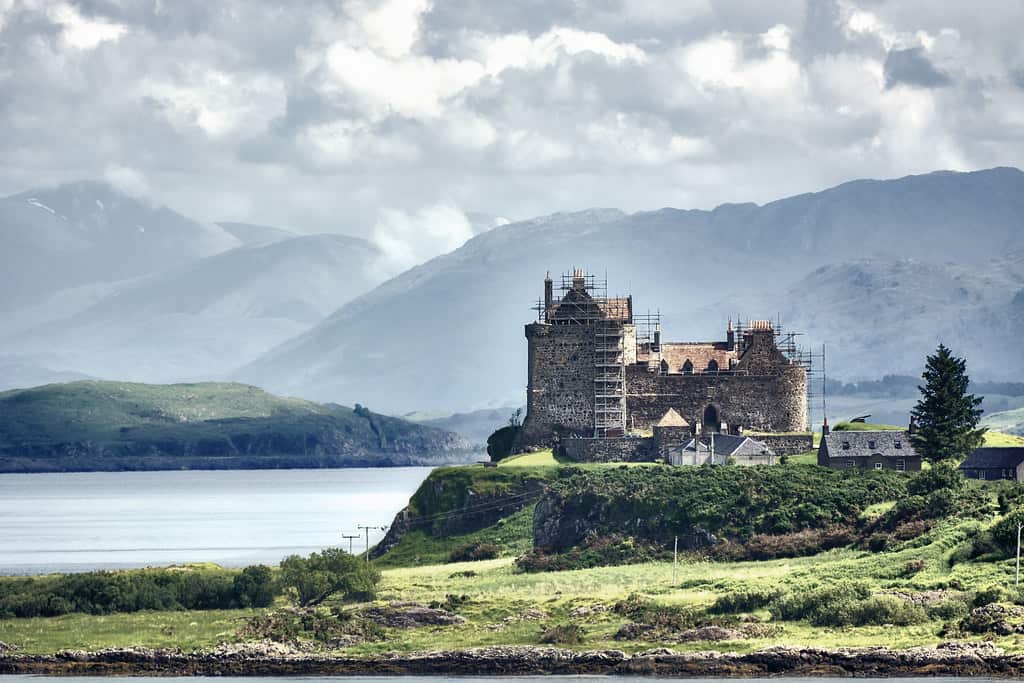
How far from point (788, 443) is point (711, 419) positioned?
9.18m

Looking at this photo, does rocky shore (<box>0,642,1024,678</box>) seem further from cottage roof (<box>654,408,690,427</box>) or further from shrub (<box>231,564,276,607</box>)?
cottage roof (<box>654,408,690,427</box>)

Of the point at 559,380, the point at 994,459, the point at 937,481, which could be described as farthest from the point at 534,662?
the point at 559,380

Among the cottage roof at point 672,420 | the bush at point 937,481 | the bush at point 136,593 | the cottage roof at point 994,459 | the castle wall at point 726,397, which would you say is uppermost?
the castle wall at point 726,397

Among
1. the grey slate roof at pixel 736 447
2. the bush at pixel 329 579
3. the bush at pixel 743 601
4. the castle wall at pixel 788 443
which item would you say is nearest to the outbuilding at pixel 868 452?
the grey slate roof at pixel 736 447

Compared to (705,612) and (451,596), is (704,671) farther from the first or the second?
(451,596)

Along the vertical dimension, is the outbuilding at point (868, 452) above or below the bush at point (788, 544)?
above

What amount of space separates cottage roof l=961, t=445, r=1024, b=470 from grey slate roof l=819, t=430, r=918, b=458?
4404 millimetres

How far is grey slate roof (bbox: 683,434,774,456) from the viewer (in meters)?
148

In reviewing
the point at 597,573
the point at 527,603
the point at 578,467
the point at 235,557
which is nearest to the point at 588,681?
the point at 527,603

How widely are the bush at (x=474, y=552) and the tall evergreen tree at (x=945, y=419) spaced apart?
3362 cm

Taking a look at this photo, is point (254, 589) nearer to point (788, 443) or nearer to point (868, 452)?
point (868, 452)

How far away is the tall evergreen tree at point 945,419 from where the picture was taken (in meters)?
140

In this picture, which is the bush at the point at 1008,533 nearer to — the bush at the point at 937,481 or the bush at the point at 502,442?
the bush at the point at 937,481

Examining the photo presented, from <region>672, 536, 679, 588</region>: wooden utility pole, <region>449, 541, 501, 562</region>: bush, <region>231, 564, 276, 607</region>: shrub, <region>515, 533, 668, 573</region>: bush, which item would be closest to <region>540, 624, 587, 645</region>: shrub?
<region>672, 536, 679, 588</region>: wooden utility pole
